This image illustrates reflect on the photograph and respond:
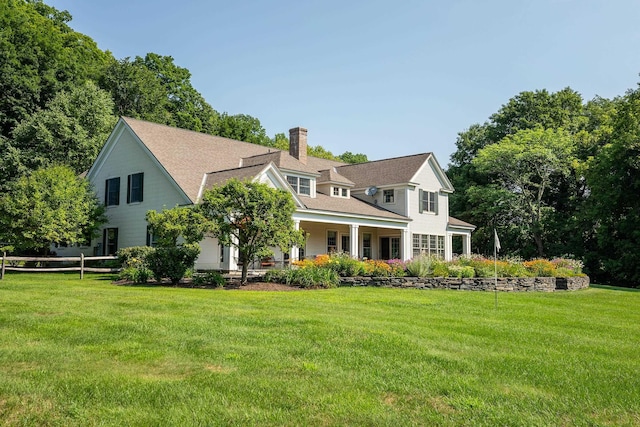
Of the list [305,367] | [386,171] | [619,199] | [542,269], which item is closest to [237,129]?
[386,171]

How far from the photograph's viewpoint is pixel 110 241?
2536 cm

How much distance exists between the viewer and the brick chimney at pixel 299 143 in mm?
28922

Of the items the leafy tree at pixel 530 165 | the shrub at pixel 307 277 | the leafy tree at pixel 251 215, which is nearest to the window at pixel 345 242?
the shrub at pixel 307 277

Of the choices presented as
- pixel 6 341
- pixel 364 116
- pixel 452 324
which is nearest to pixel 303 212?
pixel 364 116

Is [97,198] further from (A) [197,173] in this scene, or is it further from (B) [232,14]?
(B) [232,14]

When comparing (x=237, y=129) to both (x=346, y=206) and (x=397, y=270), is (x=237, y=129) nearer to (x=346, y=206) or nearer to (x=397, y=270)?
(x=346, y=206)

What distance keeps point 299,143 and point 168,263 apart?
14.4 metres

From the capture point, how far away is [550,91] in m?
41.9

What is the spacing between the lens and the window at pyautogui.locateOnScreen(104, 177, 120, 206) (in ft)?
83.5

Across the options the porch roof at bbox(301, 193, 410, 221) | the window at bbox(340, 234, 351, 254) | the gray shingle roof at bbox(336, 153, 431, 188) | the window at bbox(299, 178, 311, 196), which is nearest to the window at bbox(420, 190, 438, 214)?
the gray shingle roof at bbox(336, 153, 431, 188)

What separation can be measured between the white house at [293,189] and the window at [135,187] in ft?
0.16

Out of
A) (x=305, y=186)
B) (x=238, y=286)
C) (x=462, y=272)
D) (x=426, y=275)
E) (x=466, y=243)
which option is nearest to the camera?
(x=238, y=286)

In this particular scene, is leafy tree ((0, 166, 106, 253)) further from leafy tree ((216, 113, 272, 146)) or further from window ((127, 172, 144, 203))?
leafy tree ((216, 113, 272, 146))

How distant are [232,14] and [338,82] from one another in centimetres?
506
